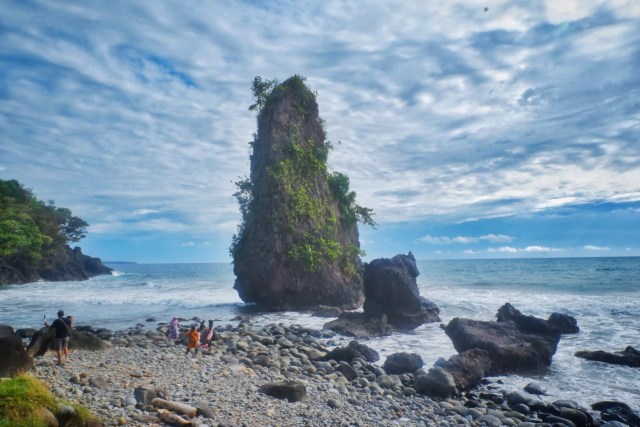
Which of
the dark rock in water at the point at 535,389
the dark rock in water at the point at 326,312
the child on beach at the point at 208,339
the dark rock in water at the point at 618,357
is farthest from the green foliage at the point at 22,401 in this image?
the dark rock in water at the point at 326,312

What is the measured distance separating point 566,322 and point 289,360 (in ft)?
50.3

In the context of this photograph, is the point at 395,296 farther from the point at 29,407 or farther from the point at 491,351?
the point at 29,407

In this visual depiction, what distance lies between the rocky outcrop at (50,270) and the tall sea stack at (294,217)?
39.7m

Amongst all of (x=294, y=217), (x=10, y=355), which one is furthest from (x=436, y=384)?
(x=294, y=217)

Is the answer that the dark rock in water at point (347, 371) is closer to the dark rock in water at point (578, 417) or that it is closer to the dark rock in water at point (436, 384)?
the dark rock in water at point (436, 384)

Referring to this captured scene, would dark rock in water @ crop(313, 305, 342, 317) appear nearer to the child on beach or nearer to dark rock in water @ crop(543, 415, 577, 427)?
the child on beach

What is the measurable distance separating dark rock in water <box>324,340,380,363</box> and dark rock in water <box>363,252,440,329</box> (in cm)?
758

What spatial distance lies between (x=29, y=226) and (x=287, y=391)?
167ft

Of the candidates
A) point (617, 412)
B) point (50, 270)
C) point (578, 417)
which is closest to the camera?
point (578, 417)

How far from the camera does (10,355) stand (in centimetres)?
841

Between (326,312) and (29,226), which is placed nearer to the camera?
(326,312)

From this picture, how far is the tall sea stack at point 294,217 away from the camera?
88.4 ft

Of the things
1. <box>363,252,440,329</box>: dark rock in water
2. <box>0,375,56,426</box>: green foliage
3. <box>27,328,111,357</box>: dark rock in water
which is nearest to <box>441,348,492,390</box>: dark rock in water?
<box>363,252,440,329</box>: dark rock in water

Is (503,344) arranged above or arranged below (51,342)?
below
